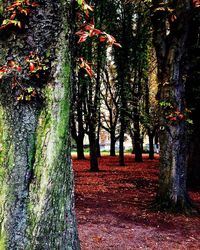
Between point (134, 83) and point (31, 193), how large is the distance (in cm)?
2285

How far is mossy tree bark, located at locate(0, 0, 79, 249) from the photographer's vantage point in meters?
3.45

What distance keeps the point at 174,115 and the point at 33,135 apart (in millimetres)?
6331

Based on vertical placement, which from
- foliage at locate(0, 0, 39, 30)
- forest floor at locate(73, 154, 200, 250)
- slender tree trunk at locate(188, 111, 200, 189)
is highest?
foliage at locate(0, 0, 39, 30)

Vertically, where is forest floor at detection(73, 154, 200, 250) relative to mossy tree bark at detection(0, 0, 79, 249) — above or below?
below

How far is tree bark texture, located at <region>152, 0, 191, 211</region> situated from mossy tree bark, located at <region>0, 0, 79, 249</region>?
626cm

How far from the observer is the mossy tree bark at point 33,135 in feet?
11.3

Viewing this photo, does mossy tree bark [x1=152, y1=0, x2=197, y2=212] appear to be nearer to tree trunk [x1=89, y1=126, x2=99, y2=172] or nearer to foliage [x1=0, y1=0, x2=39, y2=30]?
foliage [x1=0, y1=0, x2=39, y2=30]

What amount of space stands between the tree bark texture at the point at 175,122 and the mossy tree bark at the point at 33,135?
20.6ft

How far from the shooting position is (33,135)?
11.5 feet

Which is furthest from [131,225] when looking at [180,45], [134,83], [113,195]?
[134,83]

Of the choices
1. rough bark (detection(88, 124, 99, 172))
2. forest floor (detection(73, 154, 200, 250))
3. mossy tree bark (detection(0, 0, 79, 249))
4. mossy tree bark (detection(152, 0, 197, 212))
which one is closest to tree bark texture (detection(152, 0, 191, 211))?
mossy tree bark (detection(152, 0, 197, 212))

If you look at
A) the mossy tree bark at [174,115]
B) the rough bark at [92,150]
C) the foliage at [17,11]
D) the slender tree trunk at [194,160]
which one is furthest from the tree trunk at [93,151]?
the foliage at [17,11]

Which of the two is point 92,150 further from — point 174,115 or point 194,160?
point 174,115

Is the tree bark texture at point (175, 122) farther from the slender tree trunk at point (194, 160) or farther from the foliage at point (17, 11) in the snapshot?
the foliage at point (17, 11)
